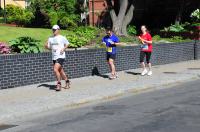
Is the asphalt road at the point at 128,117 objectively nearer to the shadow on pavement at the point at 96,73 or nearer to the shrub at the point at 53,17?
the shadow on pavement at the point at 96,73

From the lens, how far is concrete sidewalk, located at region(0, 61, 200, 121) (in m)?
12.2

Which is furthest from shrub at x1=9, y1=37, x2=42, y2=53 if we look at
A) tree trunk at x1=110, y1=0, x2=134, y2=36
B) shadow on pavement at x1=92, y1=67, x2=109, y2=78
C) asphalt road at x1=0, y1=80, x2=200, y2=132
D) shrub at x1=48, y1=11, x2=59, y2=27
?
shrub at x1=48, y1=11, x2=59, y2=27

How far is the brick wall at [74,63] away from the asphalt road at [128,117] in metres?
3.20

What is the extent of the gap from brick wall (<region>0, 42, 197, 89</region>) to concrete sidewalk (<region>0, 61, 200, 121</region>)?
269mm

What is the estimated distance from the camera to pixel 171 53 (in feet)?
73.0

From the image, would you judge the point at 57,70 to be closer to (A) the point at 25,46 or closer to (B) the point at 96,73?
(A) the point at 25,46

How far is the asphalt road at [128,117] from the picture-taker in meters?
9.82

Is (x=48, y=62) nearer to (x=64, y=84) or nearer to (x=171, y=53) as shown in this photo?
(x=64, y=84)

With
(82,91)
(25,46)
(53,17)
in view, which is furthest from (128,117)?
(53,17)

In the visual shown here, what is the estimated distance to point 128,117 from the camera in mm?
10867

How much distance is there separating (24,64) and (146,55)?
186 inches

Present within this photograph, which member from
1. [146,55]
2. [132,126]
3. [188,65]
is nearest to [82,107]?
[132,126]

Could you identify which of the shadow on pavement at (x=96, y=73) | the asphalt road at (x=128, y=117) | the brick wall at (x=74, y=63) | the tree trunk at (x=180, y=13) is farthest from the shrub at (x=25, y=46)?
the tree trunk at (x=180, y=13)

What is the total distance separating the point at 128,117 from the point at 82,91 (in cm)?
370
